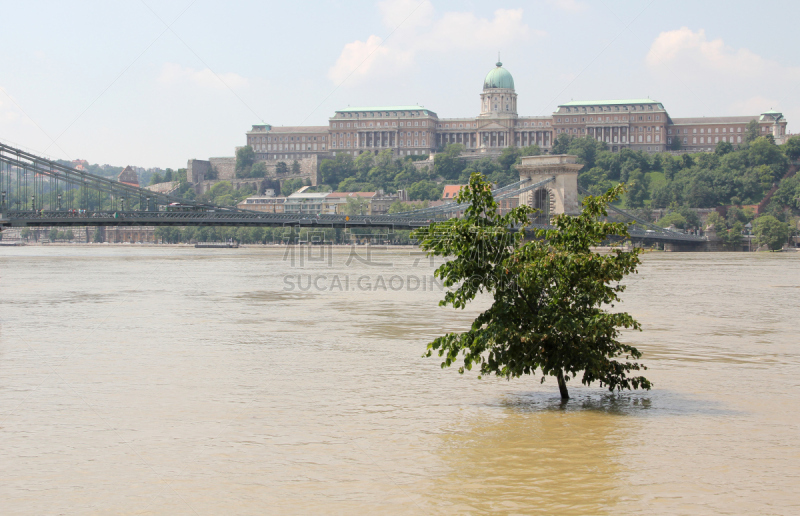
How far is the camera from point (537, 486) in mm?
7137

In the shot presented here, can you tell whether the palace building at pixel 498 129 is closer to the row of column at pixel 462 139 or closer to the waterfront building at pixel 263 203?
the row of column at pixel 462 139

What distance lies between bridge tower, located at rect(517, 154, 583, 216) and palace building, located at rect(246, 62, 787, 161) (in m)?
56.7

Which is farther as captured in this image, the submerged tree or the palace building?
the palace building

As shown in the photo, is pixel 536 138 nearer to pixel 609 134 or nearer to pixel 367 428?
pixel 609 134

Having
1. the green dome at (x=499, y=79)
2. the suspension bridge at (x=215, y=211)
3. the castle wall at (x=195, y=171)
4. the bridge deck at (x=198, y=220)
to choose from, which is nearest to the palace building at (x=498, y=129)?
the green dome at (x=499, y=79)

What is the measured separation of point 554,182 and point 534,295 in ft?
229

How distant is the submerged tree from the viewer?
947 centimetres

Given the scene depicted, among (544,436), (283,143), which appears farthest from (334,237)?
(544,436)

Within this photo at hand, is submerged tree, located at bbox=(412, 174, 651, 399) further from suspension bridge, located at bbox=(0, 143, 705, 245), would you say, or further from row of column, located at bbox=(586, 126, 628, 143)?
row of column, located at bbox=(586, 126, 628, 143)

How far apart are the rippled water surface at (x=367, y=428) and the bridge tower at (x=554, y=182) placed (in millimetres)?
60546

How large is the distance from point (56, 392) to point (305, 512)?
5158 millimetres

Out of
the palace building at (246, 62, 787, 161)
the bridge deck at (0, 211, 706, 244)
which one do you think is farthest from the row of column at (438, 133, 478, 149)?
the bridge deck at (0, 211, 706, 244)

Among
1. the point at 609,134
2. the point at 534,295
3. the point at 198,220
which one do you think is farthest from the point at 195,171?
the point at 534,295

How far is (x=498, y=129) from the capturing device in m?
139
